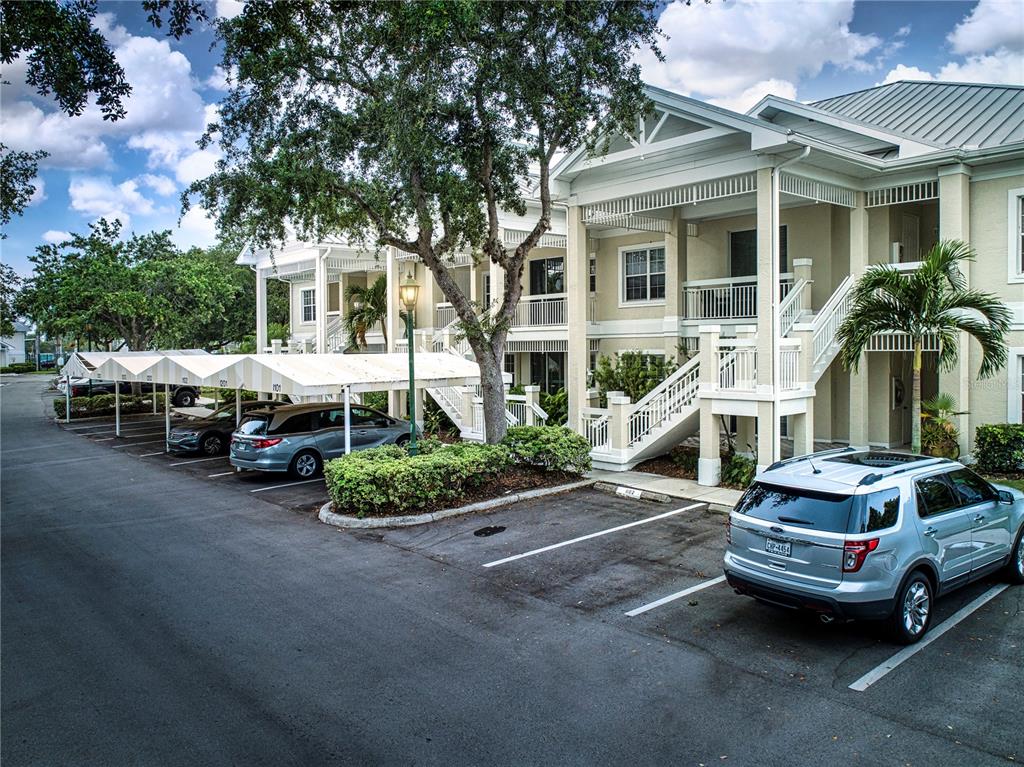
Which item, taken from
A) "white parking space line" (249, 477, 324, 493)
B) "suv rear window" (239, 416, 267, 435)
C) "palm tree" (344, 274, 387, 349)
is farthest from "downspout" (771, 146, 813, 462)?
"palm tree" (344, 274, 387, 349)

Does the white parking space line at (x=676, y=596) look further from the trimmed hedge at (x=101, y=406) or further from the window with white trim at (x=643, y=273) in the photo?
the trimmed hedge at (x=101, y=406)

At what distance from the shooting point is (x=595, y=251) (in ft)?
73.7

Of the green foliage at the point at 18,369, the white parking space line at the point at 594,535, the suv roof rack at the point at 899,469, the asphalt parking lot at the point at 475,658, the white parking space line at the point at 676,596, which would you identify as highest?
the green foliage at the point at 18,369

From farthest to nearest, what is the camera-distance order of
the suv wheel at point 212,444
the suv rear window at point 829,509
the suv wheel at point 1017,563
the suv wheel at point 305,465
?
1. the suv wheel at point 212,444
2. the suv wheel at point 305,465
3. the suv wheel at point 1017,563
4. the suv rear window at point 829,509

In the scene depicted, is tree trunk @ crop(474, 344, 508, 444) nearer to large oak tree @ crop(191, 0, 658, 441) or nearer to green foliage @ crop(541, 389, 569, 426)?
large oak tree @ crop(191, 0, 658, 441)

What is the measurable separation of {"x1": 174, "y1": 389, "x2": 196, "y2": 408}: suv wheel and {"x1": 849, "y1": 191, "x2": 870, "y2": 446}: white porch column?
31617 millimetres

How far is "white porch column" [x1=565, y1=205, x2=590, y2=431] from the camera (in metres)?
17.7

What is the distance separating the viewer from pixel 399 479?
12.8 metres

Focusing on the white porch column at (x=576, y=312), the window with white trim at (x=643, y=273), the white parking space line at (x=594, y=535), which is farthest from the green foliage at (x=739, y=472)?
the window with white trim at (x=643, y=273)

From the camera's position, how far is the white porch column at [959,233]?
1480 centimetres

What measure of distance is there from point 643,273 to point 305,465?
10.8m

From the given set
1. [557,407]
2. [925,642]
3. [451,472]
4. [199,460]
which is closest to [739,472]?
[451,472]

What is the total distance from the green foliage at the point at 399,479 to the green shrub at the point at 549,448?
124cm

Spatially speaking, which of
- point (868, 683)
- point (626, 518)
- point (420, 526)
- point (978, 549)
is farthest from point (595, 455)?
point (868, 683)
